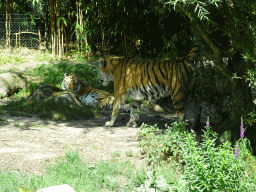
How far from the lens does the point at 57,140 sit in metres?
4.95

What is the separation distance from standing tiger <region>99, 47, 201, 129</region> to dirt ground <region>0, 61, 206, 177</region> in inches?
21.4

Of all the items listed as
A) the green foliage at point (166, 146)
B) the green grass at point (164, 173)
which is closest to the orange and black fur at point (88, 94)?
the green grass at point (164, 173)

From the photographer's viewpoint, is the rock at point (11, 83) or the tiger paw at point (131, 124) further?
the rock at point (11, 83)

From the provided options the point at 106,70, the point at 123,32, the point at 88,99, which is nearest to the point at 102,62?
the point at 106,70

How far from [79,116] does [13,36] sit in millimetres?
7243

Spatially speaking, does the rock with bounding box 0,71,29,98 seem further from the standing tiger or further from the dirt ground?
the standing tiger

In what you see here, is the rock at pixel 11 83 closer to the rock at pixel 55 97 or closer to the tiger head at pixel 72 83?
the rock at pixel 55 97

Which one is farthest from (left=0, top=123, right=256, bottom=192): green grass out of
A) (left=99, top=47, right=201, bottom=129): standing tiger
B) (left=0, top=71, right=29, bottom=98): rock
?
(left=0, top=71, right=29, bottom=98): rock

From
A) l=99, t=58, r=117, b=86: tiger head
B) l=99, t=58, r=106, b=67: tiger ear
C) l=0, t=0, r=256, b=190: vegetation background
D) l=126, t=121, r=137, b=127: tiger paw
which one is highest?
l=0, t=0, r=256, b=190: vegetation background

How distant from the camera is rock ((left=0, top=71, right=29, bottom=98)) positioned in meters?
7.74

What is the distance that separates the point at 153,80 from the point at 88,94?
7.82 feet

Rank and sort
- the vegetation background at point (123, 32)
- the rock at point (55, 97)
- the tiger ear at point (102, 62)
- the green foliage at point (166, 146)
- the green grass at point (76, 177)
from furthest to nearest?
the rock at point (55, 97), the tiger ear at point (102, 62), the vegetation background at point (123, 32), the green foliage at point (166, 146), the green grass at point (76, 177)

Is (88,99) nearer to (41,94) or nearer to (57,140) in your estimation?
(41,94)

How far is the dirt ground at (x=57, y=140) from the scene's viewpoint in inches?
157
